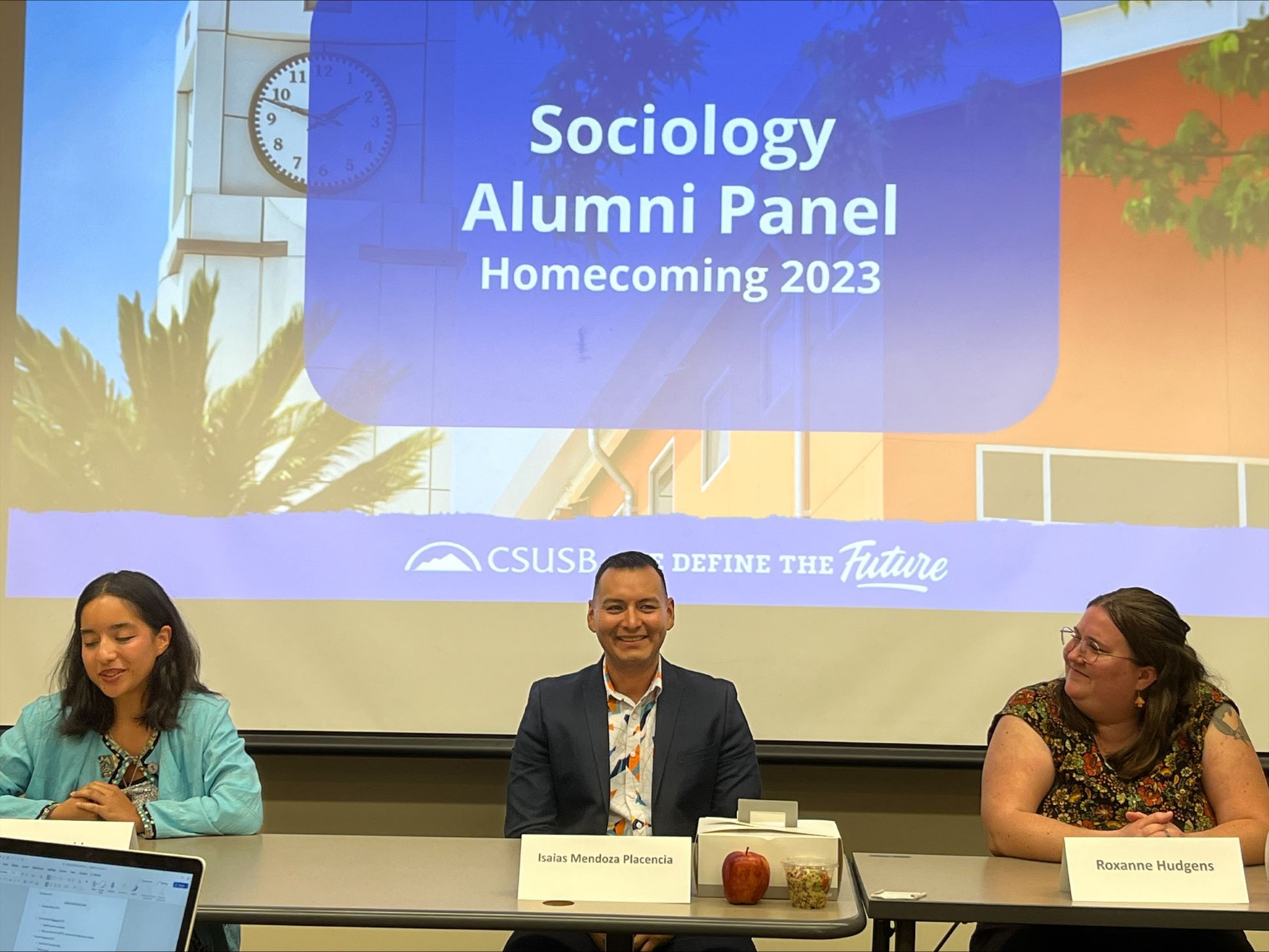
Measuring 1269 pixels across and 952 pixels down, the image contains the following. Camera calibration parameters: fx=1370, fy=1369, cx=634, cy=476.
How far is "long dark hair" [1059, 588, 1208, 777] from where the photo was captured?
2.73 m

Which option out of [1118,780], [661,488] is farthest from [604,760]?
[1118,780]

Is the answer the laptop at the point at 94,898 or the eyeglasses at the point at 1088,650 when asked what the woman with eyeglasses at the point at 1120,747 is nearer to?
the eyeglasses at the point at 1088,650

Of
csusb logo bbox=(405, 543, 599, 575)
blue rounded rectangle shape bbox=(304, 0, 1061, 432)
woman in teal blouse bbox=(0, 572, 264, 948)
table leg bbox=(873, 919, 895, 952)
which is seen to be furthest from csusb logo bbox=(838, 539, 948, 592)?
woman in teal blouse bbox=(0, 572, 264, 948)

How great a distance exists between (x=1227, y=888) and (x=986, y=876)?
1.29ft

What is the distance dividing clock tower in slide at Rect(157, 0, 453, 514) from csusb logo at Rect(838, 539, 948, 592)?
133 cm

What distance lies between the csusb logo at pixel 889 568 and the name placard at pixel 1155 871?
4.42 ft

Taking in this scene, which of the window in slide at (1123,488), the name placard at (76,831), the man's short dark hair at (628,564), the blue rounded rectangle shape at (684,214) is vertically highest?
the blue rounded rectangle shape at (684,214)

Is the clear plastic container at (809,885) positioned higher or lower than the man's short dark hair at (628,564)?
lower

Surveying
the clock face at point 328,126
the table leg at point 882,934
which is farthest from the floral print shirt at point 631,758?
the clock face at point 328,126

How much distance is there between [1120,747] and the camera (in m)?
2.77

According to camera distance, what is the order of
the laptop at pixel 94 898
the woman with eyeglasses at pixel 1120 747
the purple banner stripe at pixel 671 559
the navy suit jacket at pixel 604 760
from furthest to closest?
the purple banner stripe at pixel 671 559, the navy suit jacket at pixel 604 760, the woman with eyeglasses at pixel 1120 747, the laptop at pixel 94 898

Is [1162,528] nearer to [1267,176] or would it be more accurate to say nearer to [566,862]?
[1267,176]

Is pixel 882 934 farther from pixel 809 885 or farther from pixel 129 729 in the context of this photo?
pixel 129 729

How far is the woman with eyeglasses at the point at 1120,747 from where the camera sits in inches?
104
